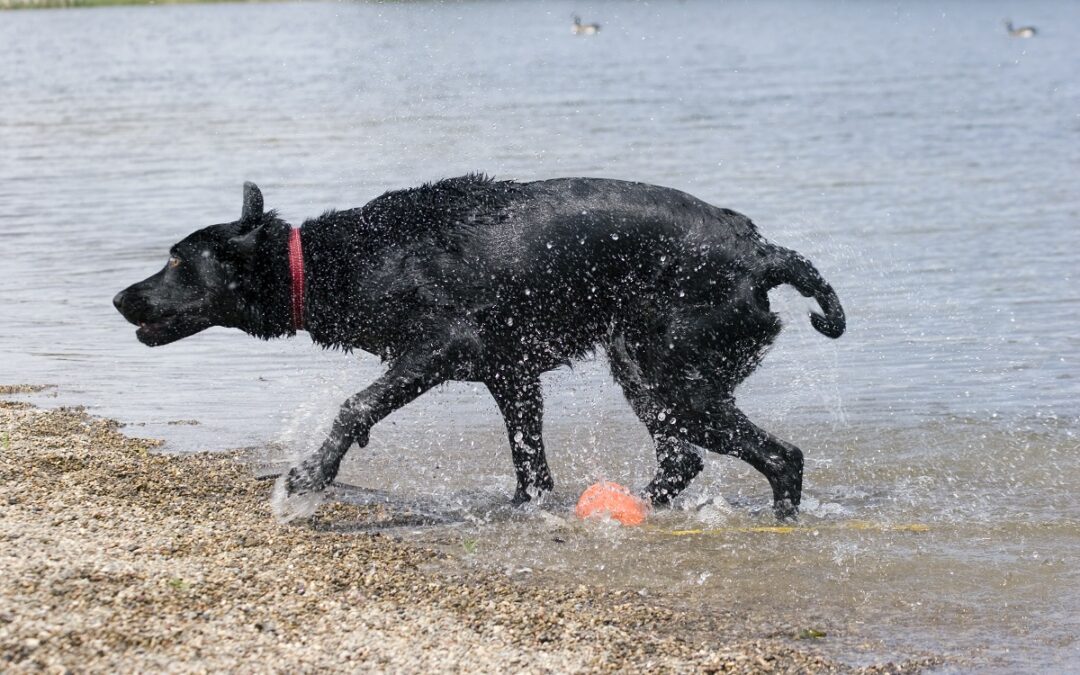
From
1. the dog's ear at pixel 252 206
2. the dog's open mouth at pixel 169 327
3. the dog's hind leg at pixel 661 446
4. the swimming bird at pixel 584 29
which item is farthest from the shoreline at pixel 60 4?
the dog's hind leg at pixel 661 446

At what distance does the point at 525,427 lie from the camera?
6473mm

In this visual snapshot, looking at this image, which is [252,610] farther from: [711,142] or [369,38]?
[369,38]

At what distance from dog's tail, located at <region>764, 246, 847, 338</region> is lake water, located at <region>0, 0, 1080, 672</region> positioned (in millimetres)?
918

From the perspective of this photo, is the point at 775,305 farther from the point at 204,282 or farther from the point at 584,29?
the point at 584,29

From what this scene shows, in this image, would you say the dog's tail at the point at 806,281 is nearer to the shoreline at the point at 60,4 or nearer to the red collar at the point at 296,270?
the red collar at the point at 296,270

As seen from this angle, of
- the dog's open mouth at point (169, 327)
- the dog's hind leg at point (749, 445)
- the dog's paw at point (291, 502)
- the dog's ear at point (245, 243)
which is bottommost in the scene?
the dog's paw at point (291, 502)

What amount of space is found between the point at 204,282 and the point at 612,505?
84.4 inches

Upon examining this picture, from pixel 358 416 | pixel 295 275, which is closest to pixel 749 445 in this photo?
pixel 358 416

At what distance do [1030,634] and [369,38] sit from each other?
1965 inches

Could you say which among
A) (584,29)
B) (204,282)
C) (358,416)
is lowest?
(358,416)

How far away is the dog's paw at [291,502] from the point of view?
5805 mm

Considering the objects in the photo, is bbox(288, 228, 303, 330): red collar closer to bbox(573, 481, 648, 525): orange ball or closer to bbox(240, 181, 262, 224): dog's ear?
bbox(240, 181, 262, 224): dog's ear

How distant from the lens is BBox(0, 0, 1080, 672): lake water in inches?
224

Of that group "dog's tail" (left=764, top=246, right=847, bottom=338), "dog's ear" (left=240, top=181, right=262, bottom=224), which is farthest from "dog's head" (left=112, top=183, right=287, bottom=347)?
"dog's tail" (left=764, top=246, right=847, bottom=338)
